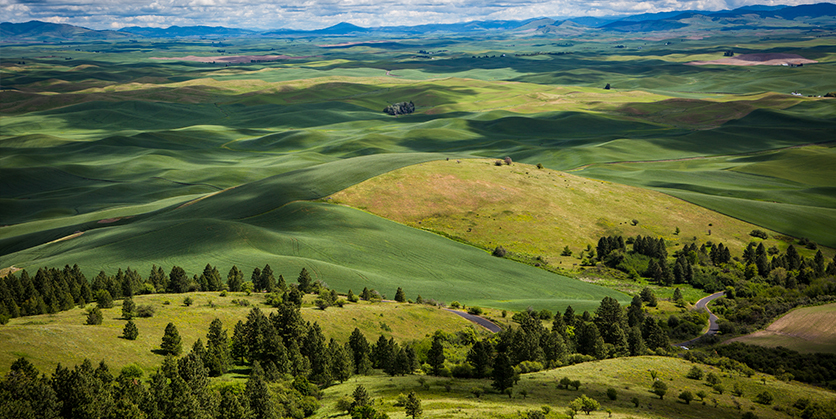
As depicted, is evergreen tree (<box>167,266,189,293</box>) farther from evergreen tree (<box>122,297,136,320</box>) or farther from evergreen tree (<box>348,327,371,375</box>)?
evergreen tree (<box>348,327,371,375</box>)

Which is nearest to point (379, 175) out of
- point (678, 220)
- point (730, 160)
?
point (678, 220)

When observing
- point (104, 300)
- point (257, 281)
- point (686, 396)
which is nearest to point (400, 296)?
point (257, 281)

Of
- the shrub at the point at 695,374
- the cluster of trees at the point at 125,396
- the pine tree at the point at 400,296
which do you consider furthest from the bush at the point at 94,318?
the shrub at the point at 695,374

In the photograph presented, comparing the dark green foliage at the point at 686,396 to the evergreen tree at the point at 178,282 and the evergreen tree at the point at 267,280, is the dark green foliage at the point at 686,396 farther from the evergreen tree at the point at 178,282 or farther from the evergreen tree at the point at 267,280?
the evergreen tree at the point at 178,282

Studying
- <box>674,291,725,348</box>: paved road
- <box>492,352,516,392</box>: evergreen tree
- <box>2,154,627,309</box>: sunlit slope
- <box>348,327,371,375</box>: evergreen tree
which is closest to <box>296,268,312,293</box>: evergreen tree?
<box>2,154,627,309</box>: sunlit slope

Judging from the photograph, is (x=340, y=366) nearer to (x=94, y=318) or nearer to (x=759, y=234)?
(x=94, y=318)

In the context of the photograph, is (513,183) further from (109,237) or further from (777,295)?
(109,237)
